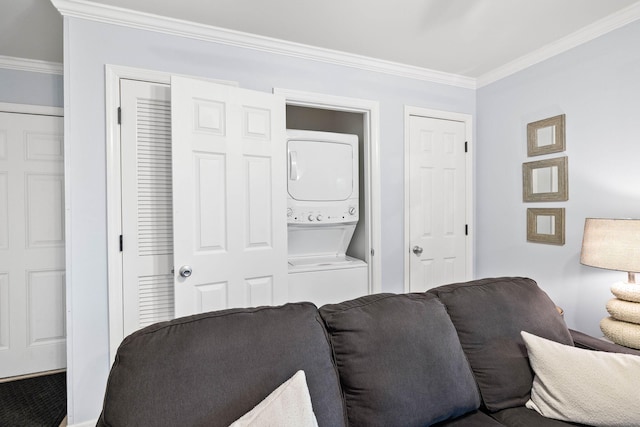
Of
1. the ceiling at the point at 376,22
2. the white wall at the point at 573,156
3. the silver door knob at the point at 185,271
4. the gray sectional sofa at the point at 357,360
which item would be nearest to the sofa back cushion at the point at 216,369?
the gray sectional sofa at the point at 357,360

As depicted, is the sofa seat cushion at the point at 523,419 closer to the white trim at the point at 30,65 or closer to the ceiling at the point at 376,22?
the ceiling at the point at 376,22

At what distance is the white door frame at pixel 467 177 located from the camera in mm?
2861

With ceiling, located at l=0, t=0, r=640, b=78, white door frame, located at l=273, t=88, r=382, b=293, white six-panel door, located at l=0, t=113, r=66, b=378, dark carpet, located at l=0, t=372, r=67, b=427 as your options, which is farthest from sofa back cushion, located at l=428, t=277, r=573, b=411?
white six-panel door, located at l=0, t=113, r=66, b=378

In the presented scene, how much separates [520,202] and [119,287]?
299 centimetres

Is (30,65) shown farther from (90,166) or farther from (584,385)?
(584,385)

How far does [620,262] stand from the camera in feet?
5.62

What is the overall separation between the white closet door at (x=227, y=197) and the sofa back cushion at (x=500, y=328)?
46.4 inches


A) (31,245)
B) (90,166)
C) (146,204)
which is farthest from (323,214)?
(31,245)

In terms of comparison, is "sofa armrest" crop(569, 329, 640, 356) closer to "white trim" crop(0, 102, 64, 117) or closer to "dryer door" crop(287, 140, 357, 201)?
"dryer door" crop(287, 140, 357, 201)

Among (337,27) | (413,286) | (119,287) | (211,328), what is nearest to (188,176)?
(119,287)

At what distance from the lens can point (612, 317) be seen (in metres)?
1.85

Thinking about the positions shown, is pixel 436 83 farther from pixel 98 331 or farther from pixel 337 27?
pixel 98 331

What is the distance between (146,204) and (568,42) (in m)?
3.06

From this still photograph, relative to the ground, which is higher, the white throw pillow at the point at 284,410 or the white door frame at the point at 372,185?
the white door frame at the point at 372,185
